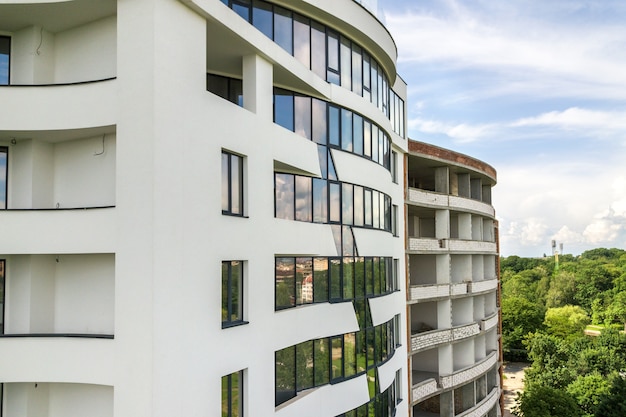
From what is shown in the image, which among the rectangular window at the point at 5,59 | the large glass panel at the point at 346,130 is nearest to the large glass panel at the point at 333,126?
the large glass panel at the point at 346,130

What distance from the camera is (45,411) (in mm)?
11945

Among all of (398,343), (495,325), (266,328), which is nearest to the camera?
(266,328)

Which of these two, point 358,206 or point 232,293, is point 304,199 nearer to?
point 358,206

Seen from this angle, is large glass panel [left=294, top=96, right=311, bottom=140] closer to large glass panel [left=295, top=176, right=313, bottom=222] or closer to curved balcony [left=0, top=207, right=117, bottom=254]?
large glass panel [left=295, top=176, right=313, bottom=222]

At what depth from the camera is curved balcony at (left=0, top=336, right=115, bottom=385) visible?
1098cm

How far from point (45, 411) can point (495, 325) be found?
34.9 meters

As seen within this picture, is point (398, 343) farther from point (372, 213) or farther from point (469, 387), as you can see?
point (469, 387)

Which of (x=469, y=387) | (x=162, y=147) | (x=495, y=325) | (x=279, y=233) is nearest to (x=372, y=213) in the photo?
(x=279, y=233)

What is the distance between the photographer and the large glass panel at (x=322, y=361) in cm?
1673

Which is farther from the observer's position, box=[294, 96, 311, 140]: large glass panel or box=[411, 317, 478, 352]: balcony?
box=[411, 317, 478, 352]: balcony

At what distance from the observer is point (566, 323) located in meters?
72.8

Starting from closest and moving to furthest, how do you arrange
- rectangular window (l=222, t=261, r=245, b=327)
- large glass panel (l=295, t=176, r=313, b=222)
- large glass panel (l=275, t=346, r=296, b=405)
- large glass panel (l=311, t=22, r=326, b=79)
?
rectangular window (l=222, t=261, r=245, b=327), large glass panel (l=275, t=346, r=296, b=405), large glass panel (l=295, t=176, r=313, b=222), large glass panel (l=311, t=22, r=326, b=79)

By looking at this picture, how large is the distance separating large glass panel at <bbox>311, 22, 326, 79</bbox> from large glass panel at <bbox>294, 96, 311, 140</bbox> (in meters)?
1.21

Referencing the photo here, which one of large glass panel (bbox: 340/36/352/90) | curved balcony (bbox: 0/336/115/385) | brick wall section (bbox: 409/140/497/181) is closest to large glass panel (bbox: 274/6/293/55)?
large glass panel (bbox: 340/36/352/90)
